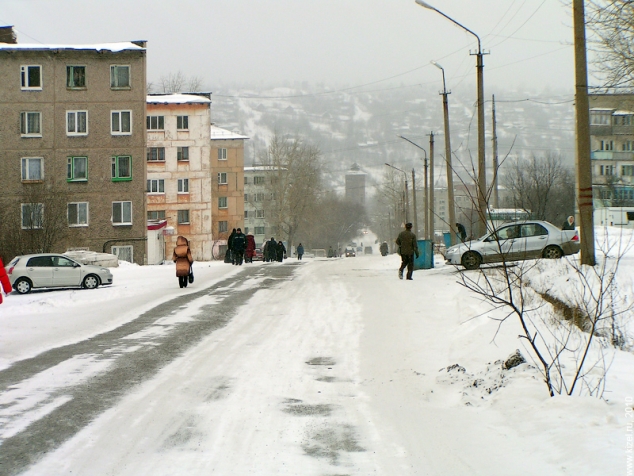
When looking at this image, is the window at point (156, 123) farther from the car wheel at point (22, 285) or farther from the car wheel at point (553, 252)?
the car wheel at point (553, 252)

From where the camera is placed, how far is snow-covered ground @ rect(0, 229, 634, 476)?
6.11 m

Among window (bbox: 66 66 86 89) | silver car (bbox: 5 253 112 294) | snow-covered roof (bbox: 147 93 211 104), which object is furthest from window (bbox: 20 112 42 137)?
silver car (bbox: 5 253 112 294)

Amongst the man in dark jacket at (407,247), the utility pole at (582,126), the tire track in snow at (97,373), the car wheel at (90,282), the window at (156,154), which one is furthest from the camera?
the window at (156,154)

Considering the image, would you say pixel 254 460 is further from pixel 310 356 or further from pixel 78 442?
pixel 310 356

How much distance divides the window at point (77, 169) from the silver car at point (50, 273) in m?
26.5

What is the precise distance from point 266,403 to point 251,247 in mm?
38590

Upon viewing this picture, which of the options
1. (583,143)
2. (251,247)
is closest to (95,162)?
(251,247)

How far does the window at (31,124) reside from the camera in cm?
5353

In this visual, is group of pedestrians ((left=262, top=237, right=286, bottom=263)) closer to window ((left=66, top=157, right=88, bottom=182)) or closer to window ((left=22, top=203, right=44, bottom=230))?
window ((left=66, top=157, right=88, bottom=182))

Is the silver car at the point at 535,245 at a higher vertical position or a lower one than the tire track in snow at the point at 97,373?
higher

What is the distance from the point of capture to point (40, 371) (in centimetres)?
1037

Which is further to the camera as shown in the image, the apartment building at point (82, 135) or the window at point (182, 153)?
the window at point (182, 153)

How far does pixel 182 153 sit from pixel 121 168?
57.8ft

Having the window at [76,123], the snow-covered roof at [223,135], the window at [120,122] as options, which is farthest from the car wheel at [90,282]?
the snow-covered roof at [223,135]
